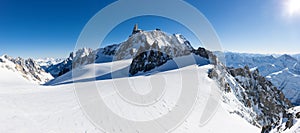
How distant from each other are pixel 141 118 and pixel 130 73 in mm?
47381

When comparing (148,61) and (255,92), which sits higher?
(148,61)

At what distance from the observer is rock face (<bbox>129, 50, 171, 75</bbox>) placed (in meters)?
58.6

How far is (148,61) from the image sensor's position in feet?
198

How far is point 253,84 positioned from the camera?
54562 mm

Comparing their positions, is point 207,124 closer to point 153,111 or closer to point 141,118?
point 153,111

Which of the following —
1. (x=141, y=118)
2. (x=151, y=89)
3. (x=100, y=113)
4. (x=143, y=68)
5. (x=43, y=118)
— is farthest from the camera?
(x=143, y=68)

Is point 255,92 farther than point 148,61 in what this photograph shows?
No

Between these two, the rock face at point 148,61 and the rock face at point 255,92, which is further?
the rock face at point 148,61

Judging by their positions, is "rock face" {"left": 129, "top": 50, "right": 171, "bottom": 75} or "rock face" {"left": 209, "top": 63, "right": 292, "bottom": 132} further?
"rock face" {"left": 129, "top": 50, "right": 171, "bottom": 75}

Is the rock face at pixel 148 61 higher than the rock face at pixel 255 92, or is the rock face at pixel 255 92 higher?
the rock face at pixel 148 61

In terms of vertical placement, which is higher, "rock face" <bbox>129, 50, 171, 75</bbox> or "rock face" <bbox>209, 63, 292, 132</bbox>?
"rock face" <bbox>129, 50, 171, 75</bbox>

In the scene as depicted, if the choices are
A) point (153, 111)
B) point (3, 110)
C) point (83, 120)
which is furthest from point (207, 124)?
point (3, 110)

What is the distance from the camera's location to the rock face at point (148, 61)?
5858 centimetres

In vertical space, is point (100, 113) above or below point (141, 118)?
above
